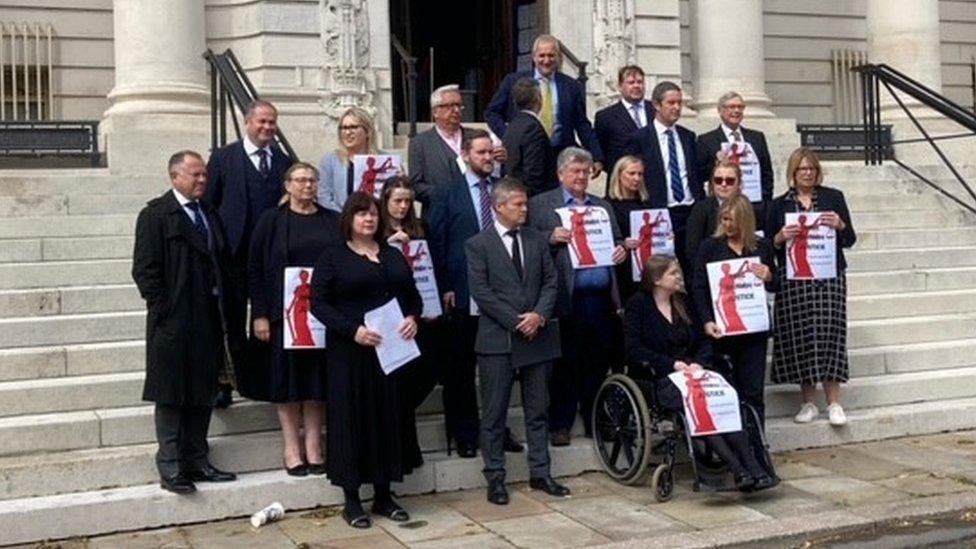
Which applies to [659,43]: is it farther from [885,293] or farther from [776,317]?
[776,317]

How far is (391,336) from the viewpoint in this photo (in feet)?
23.4

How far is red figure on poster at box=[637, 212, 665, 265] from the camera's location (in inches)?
336

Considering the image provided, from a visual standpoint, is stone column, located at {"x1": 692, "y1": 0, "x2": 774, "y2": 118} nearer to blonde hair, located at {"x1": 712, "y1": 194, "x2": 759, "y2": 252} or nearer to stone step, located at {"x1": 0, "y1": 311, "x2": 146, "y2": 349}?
blonde hair, located at {"x1": 712, "y1": 194, "x2": 759, "y2": 252}

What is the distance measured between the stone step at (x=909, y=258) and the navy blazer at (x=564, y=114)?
3538 mm

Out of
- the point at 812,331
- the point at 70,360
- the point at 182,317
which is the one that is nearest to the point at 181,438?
the point at 182,317

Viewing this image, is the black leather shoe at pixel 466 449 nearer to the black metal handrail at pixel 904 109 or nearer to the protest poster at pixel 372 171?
the protest poster at pixel 372 171

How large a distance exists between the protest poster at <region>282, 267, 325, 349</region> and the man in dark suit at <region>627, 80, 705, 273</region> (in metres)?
2.95

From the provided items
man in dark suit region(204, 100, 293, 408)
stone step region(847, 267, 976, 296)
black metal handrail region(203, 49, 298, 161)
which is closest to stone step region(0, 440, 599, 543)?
man in dark suit region(204, 100, 293, 408)

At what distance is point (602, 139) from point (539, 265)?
2304 mm

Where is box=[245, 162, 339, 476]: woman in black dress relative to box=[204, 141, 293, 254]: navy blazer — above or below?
below

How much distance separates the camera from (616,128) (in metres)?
9.60

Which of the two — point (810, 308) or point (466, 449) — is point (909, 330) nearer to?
point (810, 308)

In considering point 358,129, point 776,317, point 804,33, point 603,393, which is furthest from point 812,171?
point 804,33

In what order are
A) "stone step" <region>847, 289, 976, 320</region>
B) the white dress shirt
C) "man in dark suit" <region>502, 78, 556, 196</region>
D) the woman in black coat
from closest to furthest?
1. the woman in black coat
2. "man in dark suit" <region>502, 78, 556, 196</region>
3. the white dress shirt
4. "stone step" <region>847, 289, 976, 320</region>
